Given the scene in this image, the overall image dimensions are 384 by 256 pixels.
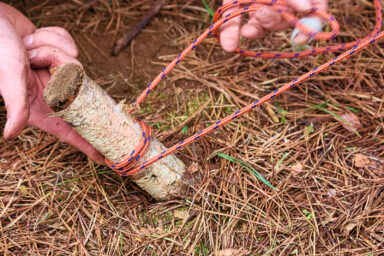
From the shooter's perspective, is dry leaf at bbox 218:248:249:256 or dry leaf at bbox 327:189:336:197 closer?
dry leaf at bbox 218:248:249:256

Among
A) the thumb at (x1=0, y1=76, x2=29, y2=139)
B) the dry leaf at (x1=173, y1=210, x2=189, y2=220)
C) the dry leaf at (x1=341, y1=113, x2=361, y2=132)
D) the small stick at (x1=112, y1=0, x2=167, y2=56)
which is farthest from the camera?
the small stick at (x1=112, y1=0, x2=167, y2=56)

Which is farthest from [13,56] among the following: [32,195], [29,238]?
[29,238]

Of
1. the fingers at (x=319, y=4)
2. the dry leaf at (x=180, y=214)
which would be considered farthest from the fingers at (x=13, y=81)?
the fingers at (x=319, y=4)

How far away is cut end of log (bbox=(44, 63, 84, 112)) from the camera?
1191 millimetres

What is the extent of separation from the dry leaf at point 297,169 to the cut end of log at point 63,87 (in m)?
1.09

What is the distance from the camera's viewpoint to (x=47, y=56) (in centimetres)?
152

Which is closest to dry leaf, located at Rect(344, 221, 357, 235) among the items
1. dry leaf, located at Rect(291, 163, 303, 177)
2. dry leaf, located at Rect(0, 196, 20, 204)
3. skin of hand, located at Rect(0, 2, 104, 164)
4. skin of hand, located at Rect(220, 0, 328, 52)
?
dry leaf, located at Rect(291, 163, 303, 177)

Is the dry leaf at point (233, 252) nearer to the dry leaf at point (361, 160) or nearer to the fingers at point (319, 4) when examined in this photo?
the dry leaf at point (361, 160)

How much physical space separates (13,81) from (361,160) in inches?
63.6

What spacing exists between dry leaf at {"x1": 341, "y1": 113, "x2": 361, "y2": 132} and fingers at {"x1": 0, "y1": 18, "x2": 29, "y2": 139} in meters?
1.56

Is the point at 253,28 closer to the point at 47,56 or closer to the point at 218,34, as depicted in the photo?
the point at 218,34

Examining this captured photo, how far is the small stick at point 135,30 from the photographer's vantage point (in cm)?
229

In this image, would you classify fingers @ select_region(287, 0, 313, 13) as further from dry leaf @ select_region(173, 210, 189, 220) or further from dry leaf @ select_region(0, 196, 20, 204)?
dry leaf @ select_region(0, 196, 20, 204)

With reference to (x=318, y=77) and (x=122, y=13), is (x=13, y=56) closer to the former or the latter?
(x=122, y=13)
